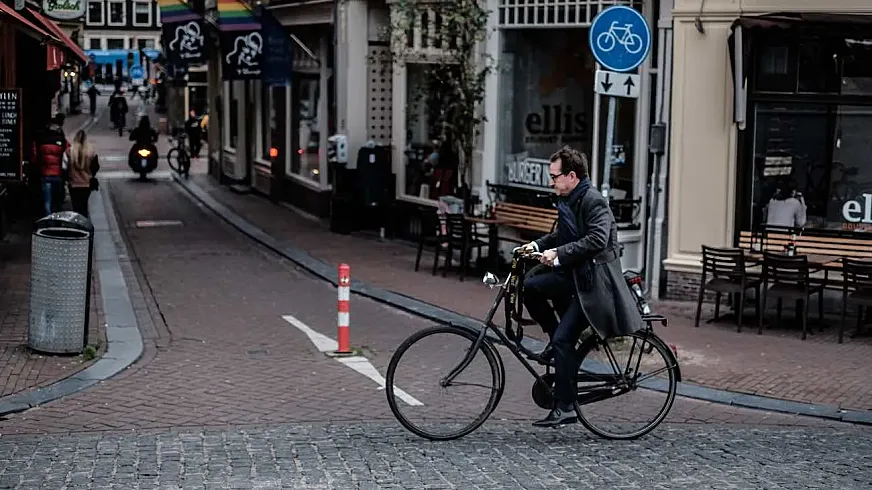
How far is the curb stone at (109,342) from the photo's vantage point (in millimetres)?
9297

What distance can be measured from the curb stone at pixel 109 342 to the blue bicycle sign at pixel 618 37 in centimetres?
480

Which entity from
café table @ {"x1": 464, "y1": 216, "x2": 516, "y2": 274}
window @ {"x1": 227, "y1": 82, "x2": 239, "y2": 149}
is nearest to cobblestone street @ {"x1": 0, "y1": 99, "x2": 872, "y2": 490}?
café table @ {"x1": 464, "y1": 216, "x2": 516, "y2": 274}

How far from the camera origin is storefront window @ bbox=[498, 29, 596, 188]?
16.3 m

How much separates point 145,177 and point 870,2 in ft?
77.9

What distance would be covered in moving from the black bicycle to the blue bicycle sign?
11.5 ft

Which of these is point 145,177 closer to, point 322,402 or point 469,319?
point 469,319

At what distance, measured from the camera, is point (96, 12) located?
90.3 m

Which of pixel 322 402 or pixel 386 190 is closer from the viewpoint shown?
pixel 322 402

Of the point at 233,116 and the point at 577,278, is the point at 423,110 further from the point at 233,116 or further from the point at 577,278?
the point at 233,116

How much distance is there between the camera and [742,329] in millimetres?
12805

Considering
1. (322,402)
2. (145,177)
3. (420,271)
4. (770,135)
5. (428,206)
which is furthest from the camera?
(145,177)

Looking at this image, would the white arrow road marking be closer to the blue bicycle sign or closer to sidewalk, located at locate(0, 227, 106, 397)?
sidewalk, located at locate(0, 227, 106, 397)

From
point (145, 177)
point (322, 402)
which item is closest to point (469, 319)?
point (322, 402)

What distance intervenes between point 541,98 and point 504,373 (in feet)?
30.3
